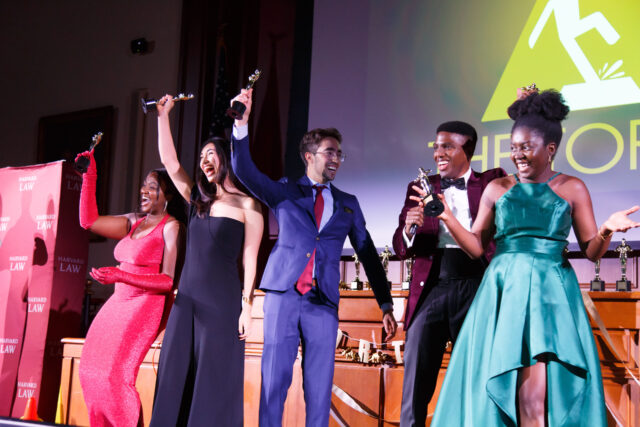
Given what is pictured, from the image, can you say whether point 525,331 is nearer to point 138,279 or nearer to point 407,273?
point 138,279

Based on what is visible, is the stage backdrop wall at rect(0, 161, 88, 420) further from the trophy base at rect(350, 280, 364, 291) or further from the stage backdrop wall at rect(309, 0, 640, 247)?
the stage backdrop wall at rect(309, 0, 640, 247)

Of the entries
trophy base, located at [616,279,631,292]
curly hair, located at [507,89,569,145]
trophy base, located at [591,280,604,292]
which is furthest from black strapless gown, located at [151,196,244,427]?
trophy base, located at [616,279,631,292]

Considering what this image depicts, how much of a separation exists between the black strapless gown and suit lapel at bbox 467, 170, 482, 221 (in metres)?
1.18

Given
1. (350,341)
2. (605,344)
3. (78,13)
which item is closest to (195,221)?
(350,341)

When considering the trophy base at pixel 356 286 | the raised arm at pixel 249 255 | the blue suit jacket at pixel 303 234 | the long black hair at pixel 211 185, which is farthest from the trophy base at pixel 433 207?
the trophy base at pixel 356 286

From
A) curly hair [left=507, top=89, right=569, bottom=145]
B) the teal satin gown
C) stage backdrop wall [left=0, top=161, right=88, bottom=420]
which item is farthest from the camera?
stage backdrop wall [left=0, top=161, right=88, bottom=420]

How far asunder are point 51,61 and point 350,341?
16.1 feet

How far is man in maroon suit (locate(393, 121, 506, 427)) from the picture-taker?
2.87 m

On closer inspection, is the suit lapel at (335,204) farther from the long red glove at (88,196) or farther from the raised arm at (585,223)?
the long red glove at (88,196)

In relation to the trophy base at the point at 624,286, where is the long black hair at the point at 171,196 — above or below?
above

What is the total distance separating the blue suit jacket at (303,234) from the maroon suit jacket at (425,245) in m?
0.32

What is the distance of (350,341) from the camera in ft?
14.7

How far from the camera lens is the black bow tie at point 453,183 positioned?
314 cm

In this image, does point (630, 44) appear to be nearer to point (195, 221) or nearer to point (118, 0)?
point (195, 221)
